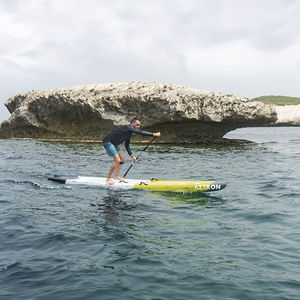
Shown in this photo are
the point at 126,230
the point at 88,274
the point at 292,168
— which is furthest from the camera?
the point at 292,168

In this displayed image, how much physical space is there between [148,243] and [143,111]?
84.9 feet

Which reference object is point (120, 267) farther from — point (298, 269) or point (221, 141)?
point (221, 141)

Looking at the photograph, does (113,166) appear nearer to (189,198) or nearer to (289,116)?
(189,198)

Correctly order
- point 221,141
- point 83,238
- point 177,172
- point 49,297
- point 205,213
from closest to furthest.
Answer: point 49,297, point 83,238, point 205,213, point 177,172, point 221,141

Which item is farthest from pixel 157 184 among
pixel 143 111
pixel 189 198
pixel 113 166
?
pixel 143 111

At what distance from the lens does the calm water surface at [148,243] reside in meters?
5.11

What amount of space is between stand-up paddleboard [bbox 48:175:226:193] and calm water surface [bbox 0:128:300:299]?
376 mm

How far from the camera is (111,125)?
110 ft

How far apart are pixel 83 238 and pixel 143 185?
5692mm

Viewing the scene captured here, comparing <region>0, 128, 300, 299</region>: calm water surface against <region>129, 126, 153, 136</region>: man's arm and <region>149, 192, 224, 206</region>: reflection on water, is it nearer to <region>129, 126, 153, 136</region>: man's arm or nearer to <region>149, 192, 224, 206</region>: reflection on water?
<region>149, 192, 224, 206</region>: reflection on water

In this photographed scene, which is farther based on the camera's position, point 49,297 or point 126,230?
point 126,230

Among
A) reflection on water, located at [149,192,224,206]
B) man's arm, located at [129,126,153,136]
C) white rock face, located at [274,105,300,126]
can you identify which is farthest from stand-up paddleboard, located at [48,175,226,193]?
white rock face, located at [274,105,300,126]

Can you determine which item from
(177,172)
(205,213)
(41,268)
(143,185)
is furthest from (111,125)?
(41,268)

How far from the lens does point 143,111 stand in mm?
32156
